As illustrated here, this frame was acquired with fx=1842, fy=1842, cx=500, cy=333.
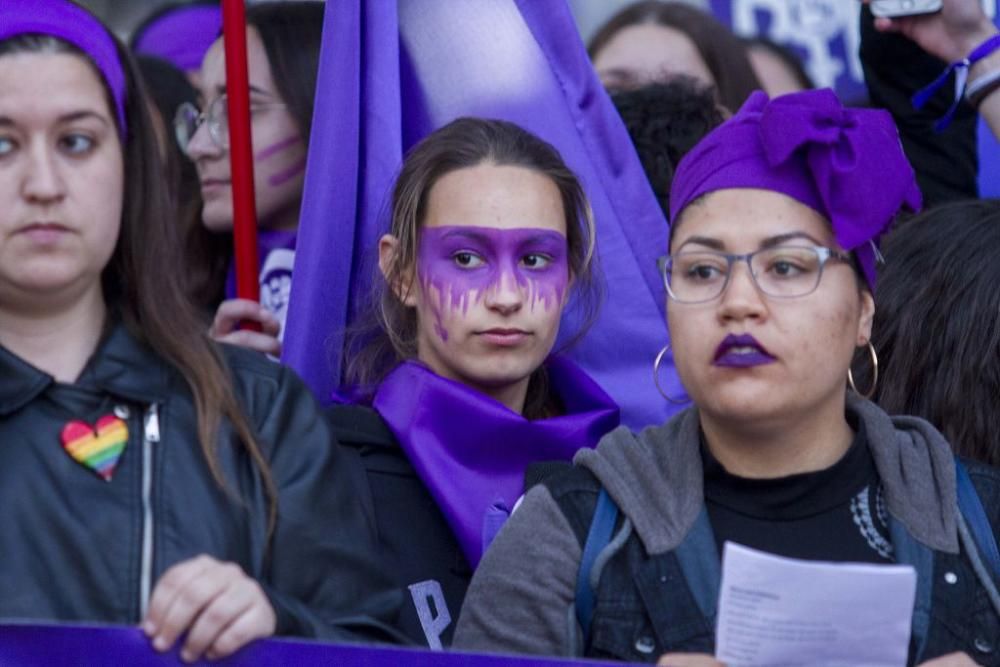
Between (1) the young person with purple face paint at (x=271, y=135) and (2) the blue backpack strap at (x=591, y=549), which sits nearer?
(2) the blue backpack strap at (x=591, y=549)

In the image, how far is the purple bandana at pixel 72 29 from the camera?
2.52 m

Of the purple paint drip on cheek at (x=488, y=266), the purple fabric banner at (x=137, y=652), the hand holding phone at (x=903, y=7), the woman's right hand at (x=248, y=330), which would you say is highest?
the hand holding phone at (x=903, y=7)

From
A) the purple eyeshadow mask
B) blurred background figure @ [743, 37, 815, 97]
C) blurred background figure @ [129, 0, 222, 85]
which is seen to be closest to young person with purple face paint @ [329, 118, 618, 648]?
the purple eyeshadow mask

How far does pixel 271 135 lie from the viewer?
425 cm

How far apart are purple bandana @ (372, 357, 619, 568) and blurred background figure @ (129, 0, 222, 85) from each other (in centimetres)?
310

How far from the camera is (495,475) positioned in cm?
326

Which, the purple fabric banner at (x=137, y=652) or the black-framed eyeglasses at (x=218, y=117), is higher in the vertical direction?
the black-framed eyeglasses at (x=218, y=117)

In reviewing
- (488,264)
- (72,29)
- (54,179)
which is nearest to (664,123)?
(488,264)

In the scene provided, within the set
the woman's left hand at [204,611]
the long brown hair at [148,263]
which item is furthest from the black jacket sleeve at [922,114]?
the woman's left hand at [204,611]

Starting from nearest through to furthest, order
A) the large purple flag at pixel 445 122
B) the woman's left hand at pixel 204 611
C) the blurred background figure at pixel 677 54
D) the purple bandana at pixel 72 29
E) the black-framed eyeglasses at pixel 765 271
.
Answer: the woman's left hand at pixel 204 611 → the purple bandana at pixel 72 29 → the black-framed eyeglasses at pixel 765 271 → the large purple flag at pixel 445 122 → the blurred background figure at pixel 677 54

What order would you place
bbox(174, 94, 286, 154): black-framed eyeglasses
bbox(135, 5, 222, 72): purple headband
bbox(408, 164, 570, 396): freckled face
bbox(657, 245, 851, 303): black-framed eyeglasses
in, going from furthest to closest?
bbox(135, 5, 222, 72): purple headband, bbox(174, 94, 286, 154): black-framed eyeglasses, bbox(408, 164, 570, 396): freckled face, bbox(657, 245, 851, 303): black-framed eyeglasses

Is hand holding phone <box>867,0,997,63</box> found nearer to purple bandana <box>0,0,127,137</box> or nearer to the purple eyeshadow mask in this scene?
the purple eyeshadow mask

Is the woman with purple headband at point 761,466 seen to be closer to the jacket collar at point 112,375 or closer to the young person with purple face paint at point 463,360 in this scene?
the young person with purple face paint at point 463,360

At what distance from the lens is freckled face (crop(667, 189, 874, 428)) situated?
2.61 meters
